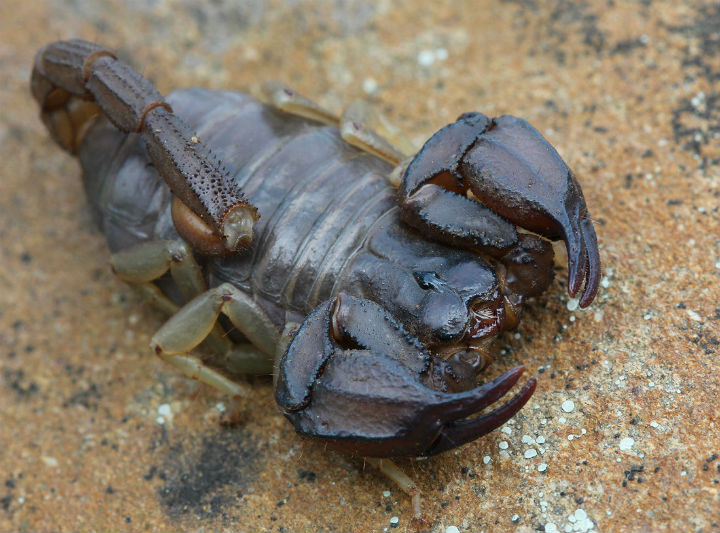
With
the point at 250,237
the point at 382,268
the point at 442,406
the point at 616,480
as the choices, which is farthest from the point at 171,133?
the point at 616,480

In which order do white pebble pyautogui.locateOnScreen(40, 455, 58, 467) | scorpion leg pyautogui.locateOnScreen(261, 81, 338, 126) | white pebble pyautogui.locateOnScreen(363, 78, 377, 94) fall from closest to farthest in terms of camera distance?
white pebble pyautogui.locateOnScreen(40, 455, 58, 467)
scorpion leg pyautogui.locateOnScreen(261, 81, 338, 126)
white pebble pyautogui.locateOnScreen(363, 78, 377, 94)

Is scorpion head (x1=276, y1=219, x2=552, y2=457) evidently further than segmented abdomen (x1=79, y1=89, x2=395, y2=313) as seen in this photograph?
No

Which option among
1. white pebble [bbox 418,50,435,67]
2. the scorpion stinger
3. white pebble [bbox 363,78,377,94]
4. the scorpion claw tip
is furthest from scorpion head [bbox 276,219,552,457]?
white pebble [bbox 418,50,435,67]

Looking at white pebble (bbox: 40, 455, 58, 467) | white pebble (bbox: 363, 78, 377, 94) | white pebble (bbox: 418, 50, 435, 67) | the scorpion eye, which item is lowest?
white pebble (bbox: 40, 455, 58, 467)

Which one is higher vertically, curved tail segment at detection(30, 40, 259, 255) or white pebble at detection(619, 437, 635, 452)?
curved tail segment at detection(30, 40, 259, 255)

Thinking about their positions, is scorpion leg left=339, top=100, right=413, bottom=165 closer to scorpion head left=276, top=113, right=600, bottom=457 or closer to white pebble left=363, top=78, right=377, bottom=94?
scorpion head left=276, top=113, right=600, bottom=457

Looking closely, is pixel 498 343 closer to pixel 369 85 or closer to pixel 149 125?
pixel 149 125

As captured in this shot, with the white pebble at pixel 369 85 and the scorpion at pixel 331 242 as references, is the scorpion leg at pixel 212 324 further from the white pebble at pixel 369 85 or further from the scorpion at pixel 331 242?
the white pebble at pixel 369 85
